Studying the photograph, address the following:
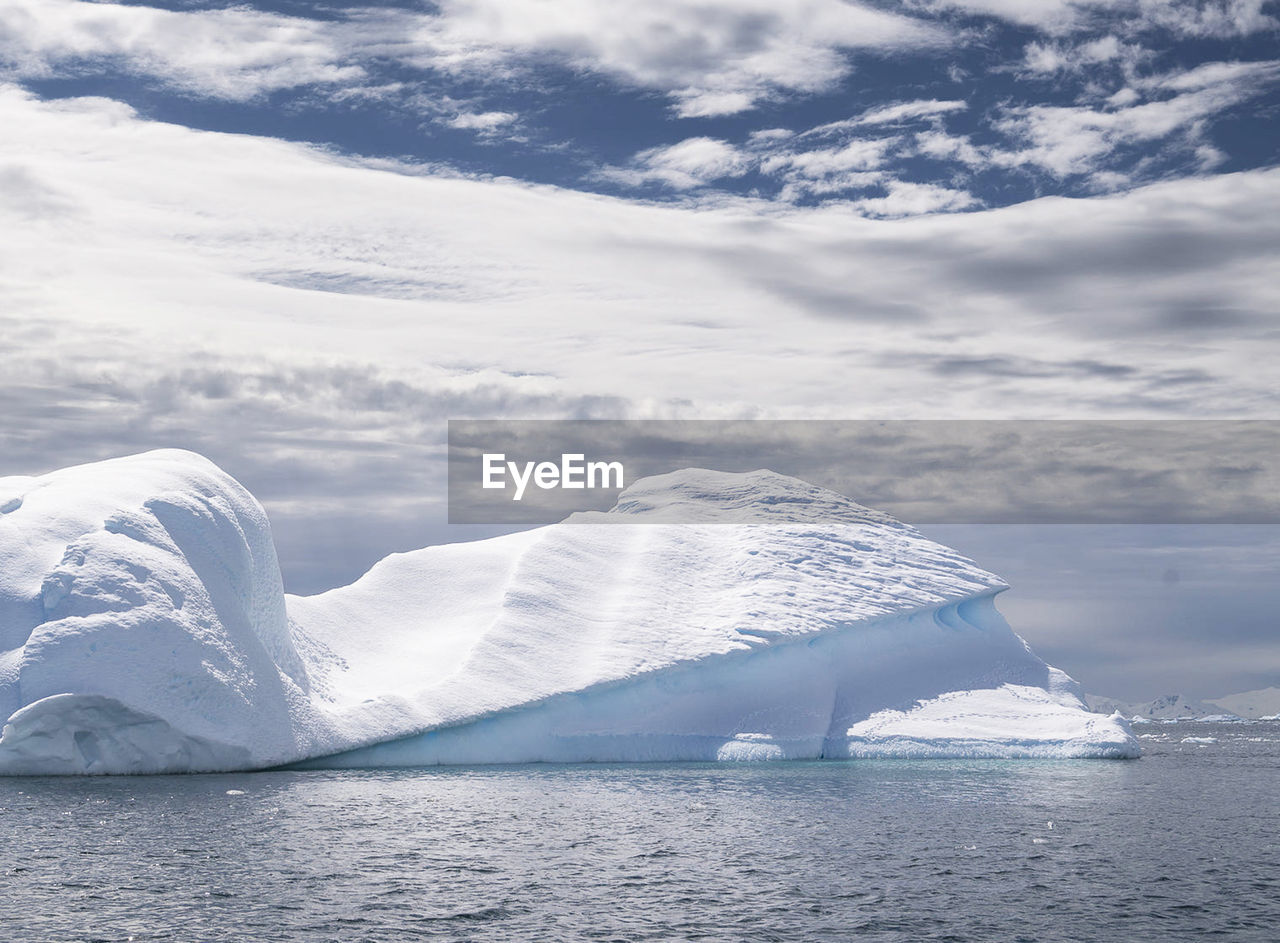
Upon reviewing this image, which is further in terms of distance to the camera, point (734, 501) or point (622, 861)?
point (734, 501)

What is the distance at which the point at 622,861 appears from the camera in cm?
2091

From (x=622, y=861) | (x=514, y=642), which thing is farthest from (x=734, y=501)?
(x=622, y=861)

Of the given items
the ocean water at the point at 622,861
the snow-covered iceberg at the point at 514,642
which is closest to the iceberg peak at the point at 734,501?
the snow-covered iceberg at the point at 514,642

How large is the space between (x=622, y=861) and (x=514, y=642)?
21255 millimetres

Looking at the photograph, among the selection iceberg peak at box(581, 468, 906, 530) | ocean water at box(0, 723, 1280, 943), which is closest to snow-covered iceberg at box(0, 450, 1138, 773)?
iceberg peak at box(581, 468, 906, 530)

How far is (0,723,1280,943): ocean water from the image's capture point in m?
16.3

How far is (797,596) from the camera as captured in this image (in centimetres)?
4441

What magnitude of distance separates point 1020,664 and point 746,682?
1235 centimetres

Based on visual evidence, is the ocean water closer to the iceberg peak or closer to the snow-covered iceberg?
the snow-covered iceberg

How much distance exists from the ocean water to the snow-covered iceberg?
95.6 inches

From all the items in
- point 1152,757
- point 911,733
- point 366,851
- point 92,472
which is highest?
point 92,472

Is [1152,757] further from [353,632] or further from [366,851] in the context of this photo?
[366,851]

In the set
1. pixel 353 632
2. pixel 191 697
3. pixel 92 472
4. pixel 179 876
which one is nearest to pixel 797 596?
pixel 353 632

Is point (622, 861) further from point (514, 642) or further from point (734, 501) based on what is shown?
point (734, 501)
